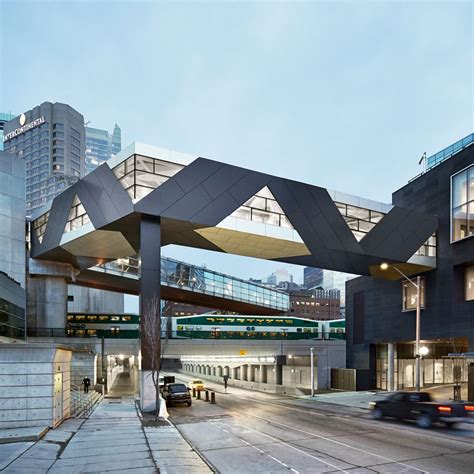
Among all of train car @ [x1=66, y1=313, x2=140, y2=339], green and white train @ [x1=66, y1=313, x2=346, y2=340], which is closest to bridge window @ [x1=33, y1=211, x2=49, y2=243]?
green and white train @ [x1=66, y1=313, x2=346, y2=340]

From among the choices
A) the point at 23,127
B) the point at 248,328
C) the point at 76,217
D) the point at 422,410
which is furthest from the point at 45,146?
the point at 422,410

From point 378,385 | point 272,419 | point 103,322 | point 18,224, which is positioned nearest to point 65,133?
point 103,322

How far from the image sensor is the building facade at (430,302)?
114 ft

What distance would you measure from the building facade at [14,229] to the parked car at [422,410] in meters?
26.3

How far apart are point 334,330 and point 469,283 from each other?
26631 mm

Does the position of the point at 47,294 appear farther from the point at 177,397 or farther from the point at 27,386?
the point at 27,386

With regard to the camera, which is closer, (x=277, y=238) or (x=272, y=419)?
(x=272, y=419)

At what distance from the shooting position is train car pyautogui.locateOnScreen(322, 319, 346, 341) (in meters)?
56.2

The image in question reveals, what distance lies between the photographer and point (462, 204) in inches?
1379

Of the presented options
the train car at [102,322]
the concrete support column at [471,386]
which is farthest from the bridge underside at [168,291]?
the concrete support column at [471,386]

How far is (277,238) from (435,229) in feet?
47.6

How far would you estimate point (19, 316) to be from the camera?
36375 mm

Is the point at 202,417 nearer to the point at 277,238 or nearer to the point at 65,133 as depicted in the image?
the point at 277,238

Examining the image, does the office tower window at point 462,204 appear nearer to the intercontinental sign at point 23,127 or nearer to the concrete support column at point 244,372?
the concrete support column at point 244,372
